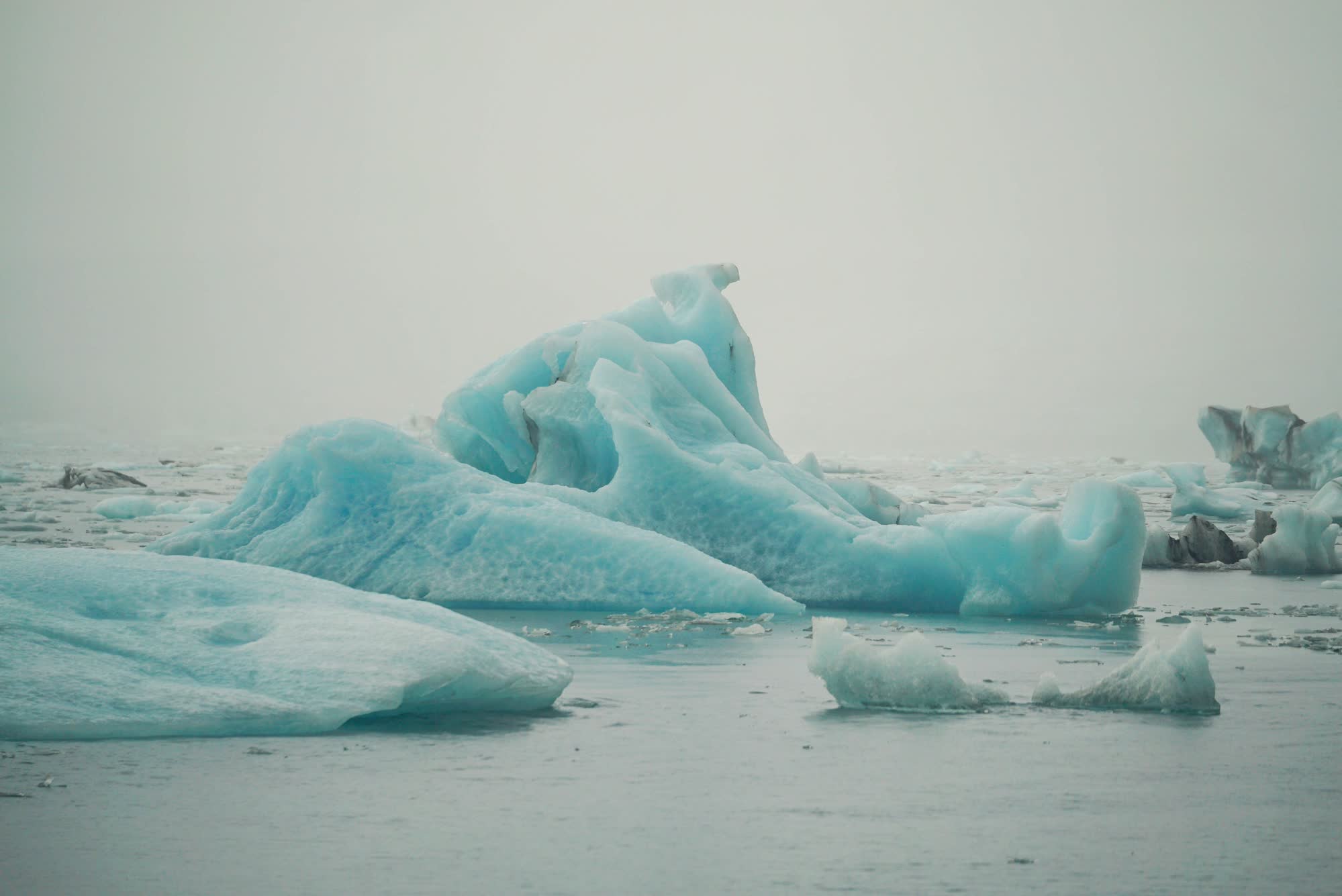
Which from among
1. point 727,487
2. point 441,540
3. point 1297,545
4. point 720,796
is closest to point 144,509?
point 441,540

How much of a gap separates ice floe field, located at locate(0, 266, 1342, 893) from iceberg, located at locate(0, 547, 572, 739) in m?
0.01

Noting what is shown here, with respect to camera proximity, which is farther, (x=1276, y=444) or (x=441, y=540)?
(x=1276, y=444)

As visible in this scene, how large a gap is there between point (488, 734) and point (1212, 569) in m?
9.59

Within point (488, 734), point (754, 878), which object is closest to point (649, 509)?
point (488, 734)

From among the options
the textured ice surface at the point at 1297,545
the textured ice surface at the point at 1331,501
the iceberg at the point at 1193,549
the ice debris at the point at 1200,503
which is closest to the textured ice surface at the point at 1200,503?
the ice debris at the point at 1200,503

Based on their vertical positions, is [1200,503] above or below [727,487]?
above

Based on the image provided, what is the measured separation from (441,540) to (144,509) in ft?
31.1

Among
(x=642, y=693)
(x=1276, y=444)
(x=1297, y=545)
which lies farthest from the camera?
(x=1276, y=444)

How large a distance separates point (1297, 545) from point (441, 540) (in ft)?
24.2

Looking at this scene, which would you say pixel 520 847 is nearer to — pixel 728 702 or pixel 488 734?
pixel 488 734

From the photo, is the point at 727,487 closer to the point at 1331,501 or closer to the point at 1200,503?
the point at 1331,501

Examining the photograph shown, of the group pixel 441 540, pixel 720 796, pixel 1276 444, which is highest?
pixel 1276 444

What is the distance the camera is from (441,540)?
988cm

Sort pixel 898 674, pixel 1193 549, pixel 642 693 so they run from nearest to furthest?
pixel 898 674
pixel 642 693
pixel 1193 549
